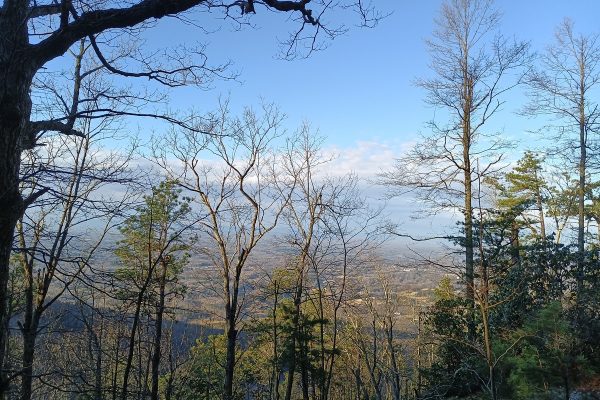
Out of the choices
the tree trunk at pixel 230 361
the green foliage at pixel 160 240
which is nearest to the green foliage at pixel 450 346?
the tree trunk at pixel 230 361

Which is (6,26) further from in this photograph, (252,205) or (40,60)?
(252,205)

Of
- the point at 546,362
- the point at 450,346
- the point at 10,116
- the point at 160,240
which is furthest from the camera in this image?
the point at 160,240

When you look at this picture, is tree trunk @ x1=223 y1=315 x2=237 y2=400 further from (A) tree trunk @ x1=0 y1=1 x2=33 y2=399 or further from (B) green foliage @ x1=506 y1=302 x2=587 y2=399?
(A) tree trunk @ x1=0 y1=1 x2=33 y2=399

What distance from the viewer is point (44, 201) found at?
2.93 meters

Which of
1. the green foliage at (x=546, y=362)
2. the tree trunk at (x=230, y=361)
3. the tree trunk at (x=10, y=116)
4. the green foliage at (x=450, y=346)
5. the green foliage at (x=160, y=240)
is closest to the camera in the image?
the tree trunk at (x=10, y=116)

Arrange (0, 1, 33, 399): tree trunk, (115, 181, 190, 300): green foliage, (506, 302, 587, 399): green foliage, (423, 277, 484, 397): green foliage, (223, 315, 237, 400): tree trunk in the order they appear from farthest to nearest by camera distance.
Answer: (115, 181, 190, 300): green foliage, (423, 277, 484, 397): green foliage, (223, 315, 237, 400): tree trunk, (506, 302, 587, 399): green foliage, (0, 1, 33, 399): tree trunk

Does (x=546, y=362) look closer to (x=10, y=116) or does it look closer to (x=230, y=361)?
(x=230, y=361)

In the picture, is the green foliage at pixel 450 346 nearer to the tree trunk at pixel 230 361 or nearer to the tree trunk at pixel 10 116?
the tree trunk at pixel 230 361

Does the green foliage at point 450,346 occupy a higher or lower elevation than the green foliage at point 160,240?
lower

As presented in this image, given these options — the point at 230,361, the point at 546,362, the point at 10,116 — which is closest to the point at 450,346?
the point at 546,362

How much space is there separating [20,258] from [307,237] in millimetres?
6690

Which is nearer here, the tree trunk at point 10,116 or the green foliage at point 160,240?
the tree trunk at point 10,116

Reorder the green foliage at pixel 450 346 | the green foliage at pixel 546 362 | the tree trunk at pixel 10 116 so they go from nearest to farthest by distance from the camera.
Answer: the tree trunk at pixel 10 116, the green foliage at pixel 546 362, the green foliage at pixel 450 346

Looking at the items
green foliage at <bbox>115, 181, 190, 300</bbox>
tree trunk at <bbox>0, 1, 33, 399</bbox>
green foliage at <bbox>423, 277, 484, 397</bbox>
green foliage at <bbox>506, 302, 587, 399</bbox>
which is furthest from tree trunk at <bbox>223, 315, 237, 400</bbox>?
tree trunk at <bbox>0, 1, 33, 399</bbox>
